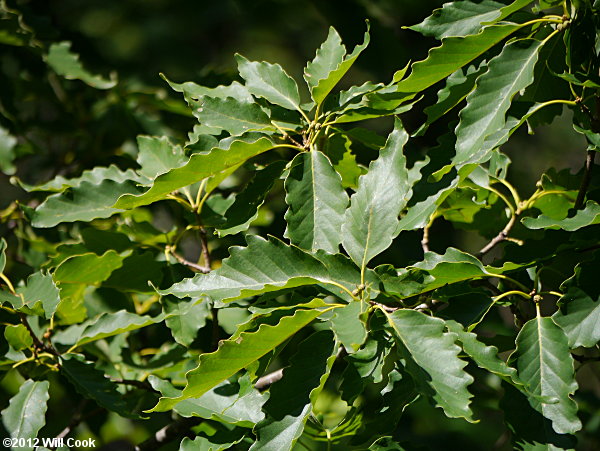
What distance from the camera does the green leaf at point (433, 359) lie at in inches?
39.4

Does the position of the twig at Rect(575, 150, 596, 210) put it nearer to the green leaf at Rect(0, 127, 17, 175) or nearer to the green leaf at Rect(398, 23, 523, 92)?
the green leaf at Rect(398, 23, 523, 92)

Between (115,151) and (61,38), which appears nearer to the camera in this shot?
(115,151)

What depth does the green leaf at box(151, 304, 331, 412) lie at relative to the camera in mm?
1052

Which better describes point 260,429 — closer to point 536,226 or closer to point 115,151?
point 536,226

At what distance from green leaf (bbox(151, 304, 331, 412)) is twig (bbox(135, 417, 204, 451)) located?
0.44 metres

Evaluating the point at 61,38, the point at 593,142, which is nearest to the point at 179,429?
the point at 593,142

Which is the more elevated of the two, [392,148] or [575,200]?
[392,148]

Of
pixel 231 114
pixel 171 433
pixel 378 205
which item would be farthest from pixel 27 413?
pixel 378 205

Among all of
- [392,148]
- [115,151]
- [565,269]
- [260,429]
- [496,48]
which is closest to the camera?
A: [260,429]

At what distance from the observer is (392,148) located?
3.99 feet

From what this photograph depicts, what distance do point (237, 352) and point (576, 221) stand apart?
59 centimetres

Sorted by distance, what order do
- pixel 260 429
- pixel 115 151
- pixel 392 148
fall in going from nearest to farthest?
pixel 260 429
pixel 392 148
pixel 115 151

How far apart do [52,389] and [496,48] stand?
5.88ft

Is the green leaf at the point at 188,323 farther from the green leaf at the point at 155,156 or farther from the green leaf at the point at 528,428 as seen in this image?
the green leaf at the point at 528,428
